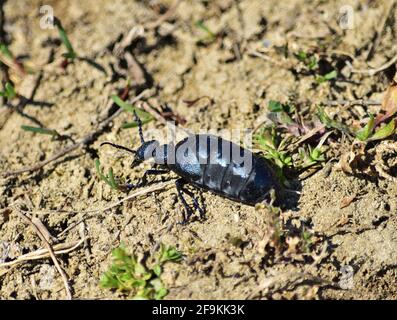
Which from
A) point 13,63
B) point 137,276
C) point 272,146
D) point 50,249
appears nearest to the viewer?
point 137,276

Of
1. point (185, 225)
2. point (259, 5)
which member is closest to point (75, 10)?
point (259, 5)

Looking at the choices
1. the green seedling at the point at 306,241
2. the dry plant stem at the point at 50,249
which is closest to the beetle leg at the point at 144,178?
the dry plant stem at the point at 50,249

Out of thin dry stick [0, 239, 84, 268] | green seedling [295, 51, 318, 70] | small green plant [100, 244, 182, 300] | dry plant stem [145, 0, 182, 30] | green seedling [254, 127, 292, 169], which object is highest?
dry plant stem [145, 0, 182, 30]

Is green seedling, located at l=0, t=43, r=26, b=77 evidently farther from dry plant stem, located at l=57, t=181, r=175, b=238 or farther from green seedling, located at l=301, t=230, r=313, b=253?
green seedling, located at l=301, t=230, r=313, b=253

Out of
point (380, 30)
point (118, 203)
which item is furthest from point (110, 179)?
point (380, 30)

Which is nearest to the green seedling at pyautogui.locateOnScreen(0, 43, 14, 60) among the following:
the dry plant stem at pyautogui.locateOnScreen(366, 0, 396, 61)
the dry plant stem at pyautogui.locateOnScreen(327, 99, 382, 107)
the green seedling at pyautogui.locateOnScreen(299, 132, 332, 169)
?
the green seedling at pyautogui.locateOnScreen(299, 132, 332, 169)

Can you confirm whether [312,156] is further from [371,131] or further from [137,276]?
[137,276]

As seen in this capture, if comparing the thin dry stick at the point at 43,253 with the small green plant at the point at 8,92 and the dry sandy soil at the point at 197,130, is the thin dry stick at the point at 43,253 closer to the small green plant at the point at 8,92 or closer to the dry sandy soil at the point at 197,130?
the dry sandy soil at the point at 197,130
